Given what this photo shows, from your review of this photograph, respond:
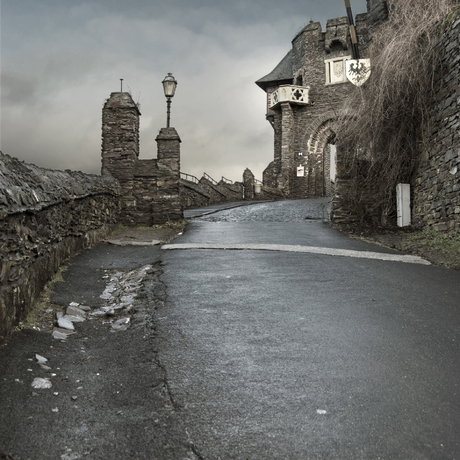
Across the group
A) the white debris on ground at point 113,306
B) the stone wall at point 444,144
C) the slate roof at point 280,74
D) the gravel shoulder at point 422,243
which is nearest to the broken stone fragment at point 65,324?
the white debris on ground at point 113,306

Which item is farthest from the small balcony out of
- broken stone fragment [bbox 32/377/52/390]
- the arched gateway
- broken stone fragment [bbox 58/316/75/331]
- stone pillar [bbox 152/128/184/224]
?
broken stone fragment [bbox 32/377/52/390]

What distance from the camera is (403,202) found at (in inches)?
480

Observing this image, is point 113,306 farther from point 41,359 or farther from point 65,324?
point 41,359

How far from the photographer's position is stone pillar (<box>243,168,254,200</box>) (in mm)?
32531

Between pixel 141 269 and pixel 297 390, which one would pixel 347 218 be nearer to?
pixel 141 269

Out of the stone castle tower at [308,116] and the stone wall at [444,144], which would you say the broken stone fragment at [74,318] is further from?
the stone castle tower at [308,116]

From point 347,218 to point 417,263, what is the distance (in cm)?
612

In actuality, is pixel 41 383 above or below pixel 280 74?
below

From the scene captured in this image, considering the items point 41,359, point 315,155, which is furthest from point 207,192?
point 41,359

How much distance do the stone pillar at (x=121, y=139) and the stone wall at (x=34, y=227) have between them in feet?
12.7

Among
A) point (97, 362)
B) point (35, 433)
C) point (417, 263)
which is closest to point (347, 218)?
point (417, 263)

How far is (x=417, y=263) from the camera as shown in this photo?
311 inches

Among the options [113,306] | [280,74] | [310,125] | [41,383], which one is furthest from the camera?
[280,74]

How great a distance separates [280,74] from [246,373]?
3929 cm
